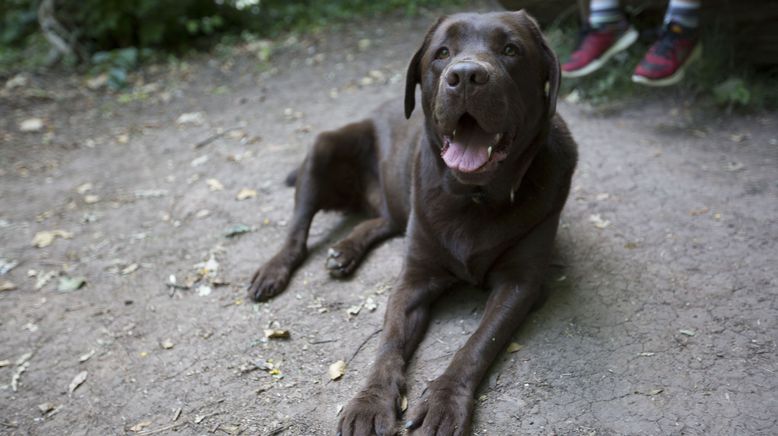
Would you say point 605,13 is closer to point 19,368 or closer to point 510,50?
point 510,50

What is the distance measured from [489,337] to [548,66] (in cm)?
115

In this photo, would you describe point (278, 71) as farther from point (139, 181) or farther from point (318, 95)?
point (139, 181)

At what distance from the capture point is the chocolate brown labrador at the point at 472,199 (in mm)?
2471

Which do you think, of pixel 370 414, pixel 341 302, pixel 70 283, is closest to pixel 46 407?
pixel 70 283

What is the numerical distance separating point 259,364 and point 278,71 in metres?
5.01

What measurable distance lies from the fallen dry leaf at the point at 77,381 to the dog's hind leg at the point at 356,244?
1.27 meters

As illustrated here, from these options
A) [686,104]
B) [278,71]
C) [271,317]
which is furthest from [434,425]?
[278,71]

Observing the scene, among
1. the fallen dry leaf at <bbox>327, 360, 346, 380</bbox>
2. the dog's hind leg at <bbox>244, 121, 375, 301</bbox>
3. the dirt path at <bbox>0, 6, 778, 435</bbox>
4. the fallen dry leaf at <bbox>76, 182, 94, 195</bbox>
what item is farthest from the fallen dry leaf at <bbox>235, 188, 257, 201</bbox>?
the fallen dry leaf at <bbox>327, 360, 346, 380</bbox>

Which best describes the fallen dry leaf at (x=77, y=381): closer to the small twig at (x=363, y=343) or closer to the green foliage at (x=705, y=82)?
the small twig at (x=363, y=343)

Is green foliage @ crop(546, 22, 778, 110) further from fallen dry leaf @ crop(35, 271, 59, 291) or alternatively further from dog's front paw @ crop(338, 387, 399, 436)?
fallen dry leaf @ crop(35, 271, 59, 291)

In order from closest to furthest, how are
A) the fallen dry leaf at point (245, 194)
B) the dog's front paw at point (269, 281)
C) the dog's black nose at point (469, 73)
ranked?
1. the dog's black nose at point (469, 73)
2. the dog's front paw at point (269, 281)
3. the fallen dry leaf at point (245, 194)

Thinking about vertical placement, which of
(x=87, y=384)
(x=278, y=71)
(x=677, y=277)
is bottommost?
(x=278, y=71)

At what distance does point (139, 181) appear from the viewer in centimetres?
524

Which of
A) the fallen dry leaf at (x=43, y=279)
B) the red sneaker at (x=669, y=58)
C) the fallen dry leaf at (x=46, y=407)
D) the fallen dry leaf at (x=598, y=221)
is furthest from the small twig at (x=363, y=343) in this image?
the red sneaker at (x=669, y=58)
